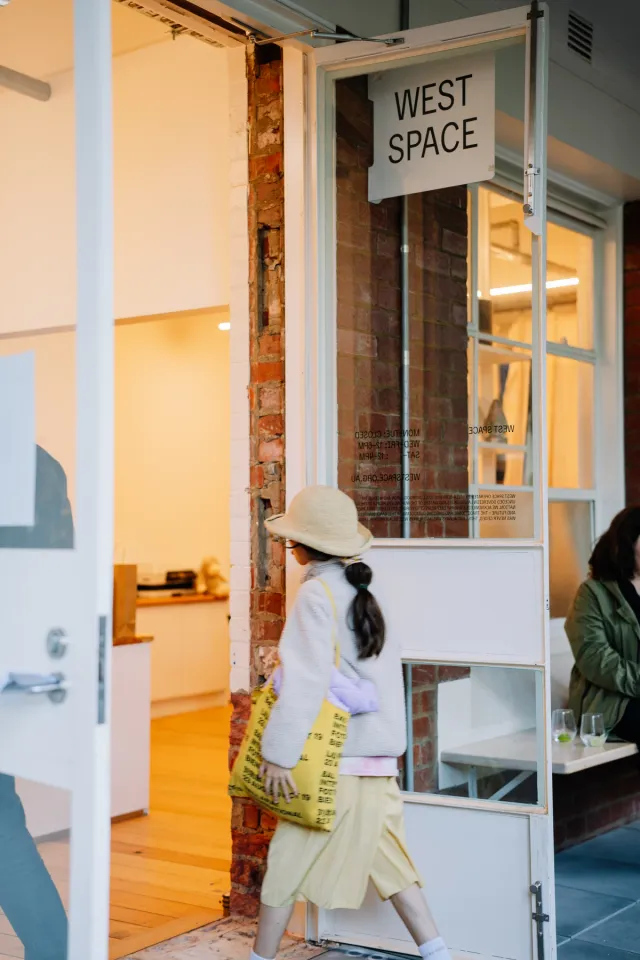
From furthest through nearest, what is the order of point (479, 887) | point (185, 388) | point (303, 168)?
point (185, 388) → point (303, 168) → point (479, 887)

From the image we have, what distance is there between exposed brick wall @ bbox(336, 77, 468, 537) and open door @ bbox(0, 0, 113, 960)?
1.42 metres

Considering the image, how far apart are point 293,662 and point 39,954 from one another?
3.03ft

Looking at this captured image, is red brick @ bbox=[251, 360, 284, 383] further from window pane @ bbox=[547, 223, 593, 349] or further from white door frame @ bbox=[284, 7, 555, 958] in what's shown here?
window pane @ bbox=[547, 223, 593, 349]

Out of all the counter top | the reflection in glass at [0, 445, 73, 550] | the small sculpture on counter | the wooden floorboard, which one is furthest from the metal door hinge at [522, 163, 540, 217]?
the small sculpture on counter

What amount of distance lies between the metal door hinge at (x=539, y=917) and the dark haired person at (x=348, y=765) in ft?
1.17

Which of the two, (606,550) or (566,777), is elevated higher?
(606,550)

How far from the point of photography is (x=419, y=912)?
3055 millimetres

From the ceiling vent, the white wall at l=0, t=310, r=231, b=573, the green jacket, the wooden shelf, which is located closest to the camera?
the green jacket

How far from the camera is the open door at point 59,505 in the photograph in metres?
2.08

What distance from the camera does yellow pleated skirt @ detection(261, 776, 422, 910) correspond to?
2986 millimetres

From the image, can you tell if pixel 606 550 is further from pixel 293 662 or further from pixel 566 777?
pixel 293 662

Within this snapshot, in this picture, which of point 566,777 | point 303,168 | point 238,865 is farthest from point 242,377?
point 566,777

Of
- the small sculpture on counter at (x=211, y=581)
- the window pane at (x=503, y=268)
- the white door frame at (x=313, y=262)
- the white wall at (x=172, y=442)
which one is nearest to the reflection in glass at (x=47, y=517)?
the white door frame at (x=313, y=262)

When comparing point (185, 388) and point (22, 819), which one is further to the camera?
point (185, 388)
